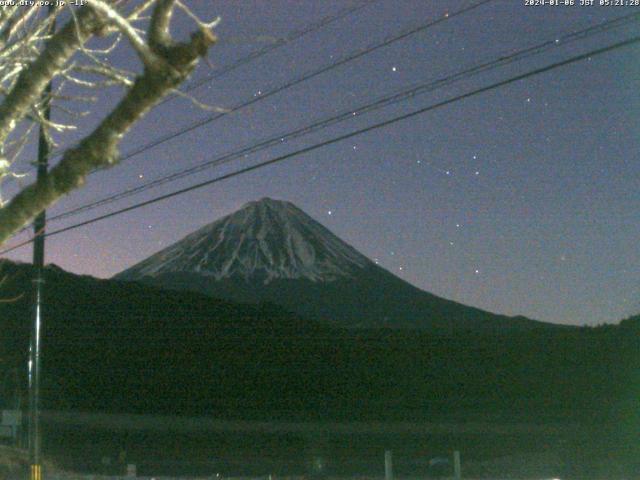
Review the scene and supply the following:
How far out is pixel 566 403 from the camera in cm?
5416

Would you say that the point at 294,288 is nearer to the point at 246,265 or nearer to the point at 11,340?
the point at 246,265

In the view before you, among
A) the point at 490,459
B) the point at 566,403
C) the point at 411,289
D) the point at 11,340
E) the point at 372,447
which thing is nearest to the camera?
the point at 490,459

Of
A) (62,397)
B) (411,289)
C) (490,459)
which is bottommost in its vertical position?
(490,459)

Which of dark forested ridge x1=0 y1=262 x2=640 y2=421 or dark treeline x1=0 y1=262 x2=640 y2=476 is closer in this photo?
dark treeline x1=0 y1=262 x2=640 y2=476

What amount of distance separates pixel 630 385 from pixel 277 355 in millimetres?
23470

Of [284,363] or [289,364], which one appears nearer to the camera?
A: [289,364]

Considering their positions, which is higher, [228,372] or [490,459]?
[228,372]

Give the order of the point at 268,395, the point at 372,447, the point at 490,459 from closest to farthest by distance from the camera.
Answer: the point at 490,459
the point at 372,447
the point at 268,395

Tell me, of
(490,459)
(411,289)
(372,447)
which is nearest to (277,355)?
(372,447)

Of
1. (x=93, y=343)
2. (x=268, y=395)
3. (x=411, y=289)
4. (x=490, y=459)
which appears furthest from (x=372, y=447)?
(x=411, y=289)

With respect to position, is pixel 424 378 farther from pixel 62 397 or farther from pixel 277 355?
pixel 62 397

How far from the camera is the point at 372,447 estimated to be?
44.1 meters

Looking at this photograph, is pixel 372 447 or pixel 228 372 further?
pixel 228 372

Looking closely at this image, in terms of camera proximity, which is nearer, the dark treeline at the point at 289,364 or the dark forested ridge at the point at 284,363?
the dark treeline at the point at 289,364
